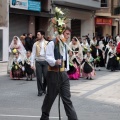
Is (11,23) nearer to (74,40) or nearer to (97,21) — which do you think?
(74,40)

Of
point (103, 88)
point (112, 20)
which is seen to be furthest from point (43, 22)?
point (103, 88)

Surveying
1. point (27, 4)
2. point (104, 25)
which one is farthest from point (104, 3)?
point (27, 4)

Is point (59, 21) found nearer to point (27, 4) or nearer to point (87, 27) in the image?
point (27, 4)

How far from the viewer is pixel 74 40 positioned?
16578 millimetres

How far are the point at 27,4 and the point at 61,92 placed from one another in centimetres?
2071

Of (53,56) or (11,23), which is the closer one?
(53,56)

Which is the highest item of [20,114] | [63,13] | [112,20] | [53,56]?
[112,20]

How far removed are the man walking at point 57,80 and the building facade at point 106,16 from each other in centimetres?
3321

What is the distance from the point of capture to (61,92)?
7488 mm


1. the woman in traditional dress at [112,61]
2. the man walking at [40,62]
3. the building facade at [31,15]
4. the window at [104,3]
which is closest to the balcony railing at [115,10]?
the window at [104,3]

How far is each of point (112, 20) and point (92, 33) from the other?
20.1 ft

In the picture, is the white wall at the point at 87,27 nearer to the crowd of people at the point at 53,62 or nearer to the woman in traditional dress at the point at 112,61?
the crowd of people at the point at 53,62

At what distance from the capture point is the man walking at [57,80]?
7.44m

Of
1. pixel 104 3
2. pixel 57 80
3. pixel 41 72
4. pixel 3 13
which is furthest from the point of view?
pixel 104 3
